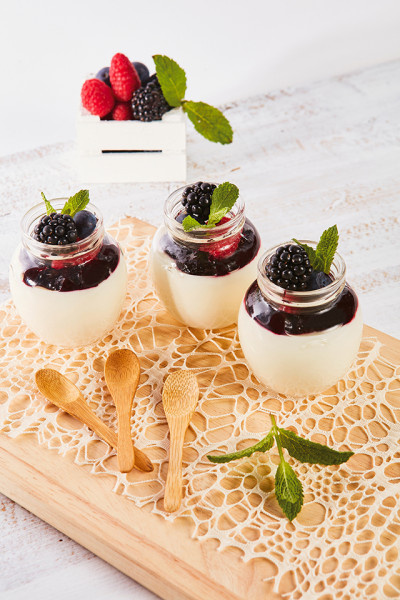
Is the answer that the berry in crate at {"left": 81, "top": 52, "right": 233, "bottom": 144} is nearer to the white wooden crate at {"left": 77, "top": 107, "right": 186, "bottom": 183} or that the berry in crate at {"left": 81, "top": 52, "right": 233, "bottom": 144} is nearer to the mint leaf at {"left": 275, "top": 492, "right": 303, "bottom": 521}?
the white wooden crate at {"left": 77, "top": 107, "right": 186, "bottom": 183}

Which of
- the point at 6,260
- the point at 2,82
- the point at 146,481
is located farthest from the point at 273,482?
the point at 2,82

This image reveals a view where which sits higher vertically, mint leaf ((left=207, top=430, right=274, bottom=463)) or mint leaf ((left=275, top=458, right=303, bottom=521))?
mint leaf ((left=207, top=430, right=274, bottom=463))

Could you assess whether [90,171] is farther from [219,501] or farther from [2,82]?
[219,501]

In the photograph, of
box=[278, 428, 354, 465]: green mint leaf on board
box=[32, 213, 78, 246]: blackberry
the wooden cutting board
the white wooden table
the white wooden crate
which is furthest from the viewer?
the white wooden crate

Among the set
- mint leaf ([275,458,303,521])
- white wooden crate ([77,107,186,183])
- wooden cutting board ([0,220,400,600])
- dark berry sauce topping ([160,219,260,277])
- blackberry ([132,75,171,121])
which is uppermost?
blackberry ([132,75,171,121])

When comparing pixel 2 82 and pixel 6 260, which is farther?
pixel 2 82

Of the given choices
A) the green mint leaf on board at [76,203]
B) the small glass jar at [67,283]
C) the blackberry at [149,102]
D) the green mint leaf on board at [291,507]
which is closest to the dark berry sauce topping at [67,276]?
the small glass jar at [67,283]

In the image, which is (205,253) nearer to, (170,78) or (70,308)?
(70,308)

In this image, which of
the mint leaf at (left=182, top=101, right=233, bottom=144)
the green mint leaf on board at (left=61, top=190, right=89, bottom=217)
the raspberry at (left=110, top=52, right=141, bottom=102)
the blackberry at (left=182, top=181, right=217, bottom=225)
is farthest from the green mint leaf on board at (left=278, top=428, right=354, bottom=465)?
the raspberry at (left=110, top=52, right=141, bottom=102)
